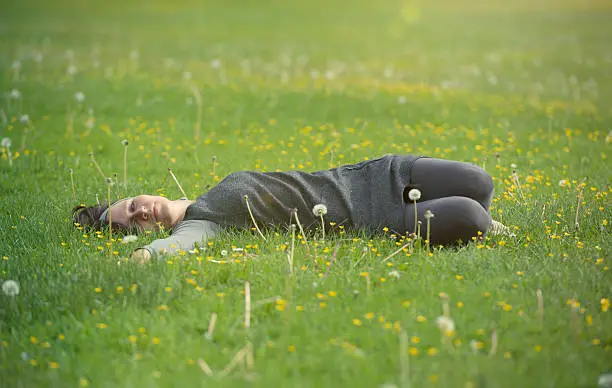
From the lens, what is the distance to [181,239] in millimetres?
4699

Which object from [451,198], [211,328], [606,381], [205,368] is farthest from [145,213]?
[606,381]

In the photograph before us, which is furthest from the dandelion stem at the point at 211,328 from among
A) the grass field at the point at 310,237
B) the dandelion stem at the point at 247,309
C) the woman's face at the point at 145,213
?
the woman's face at the point at 145,213

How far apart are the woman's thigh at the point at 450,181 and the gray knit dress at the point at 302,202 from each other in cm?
9

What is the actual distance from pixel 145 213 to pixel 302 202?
1.05m

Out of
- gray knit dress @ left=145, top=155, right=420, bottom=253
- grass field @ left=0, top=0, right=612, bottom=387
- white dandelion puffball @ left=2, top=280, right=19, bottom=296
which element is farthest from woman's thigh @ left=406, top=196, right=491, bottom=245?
white dandelion puffball @ left=2, top=280, right=19, bottom=296

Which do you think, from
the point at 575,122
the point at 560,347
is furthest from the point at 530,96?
the point at 560,347

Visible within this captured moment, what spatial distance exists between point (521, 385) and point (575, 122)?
7231 millimetres

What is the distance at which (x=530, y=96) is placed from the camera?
11.7 meters

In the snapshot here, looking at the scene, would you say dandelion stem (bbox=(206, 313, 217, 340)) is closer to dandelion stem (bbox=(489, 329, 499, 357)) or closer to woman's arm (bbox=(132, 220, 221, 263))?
woman's arm (bbox=(132, 220, 221, 263))

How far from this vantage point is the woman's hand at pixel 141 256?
14.3 ft

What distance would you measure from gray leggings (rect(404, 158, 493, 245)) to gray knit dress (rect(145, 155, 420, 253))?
11 centimetres

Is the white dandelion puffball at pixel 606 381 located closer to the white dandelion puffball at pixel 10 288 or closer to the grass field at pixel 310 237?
the grass field at pixel 310 237

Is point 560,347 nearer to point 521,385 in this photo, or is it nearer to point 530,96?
point 521,385

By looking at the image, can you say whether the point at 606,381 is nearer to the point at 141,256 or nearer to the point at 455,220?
the point at 455,220
